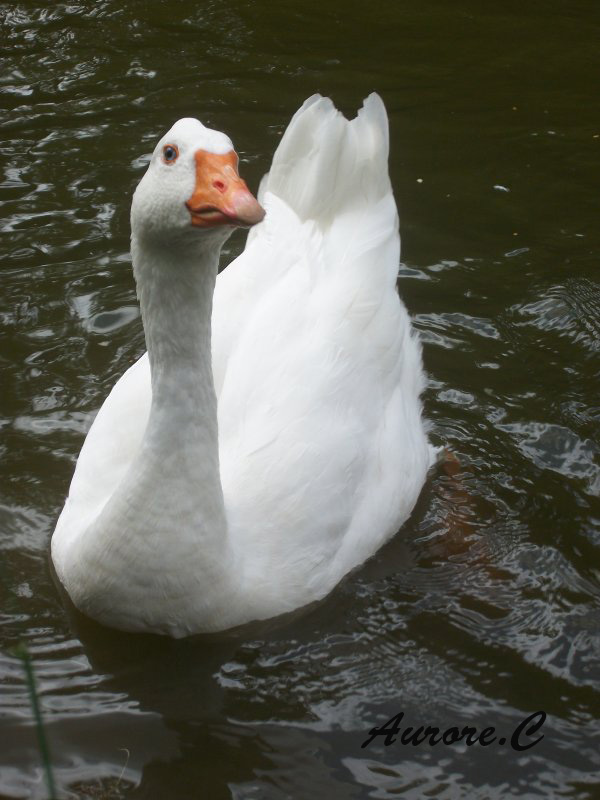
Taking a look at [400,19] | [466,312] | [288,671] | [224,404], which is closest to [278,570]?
[288,671]

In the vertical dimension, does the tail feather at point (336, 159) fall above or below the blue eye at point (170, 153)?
below

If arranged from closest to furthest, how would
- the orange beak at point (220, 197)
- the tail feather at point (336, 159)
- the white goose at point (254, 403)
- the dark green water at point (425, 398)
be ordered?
the orange beak at point (220, 197) → the white goose at point (254, 403) → the dark green water at point (425, 398) → the tail feather at point (336, 159)

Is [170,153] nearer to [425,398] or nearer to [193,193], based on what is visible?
[193,193]

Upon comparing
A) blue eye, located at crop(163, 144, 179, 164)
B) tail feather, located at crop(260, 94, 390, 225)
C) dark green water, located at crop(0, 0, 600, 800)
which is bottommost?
dark green water, located at crop(0, 0, 600, 800)

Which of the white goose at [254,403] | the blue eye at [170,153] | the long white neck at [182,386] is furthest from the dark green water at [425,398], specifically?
the blue eye at [170,153]

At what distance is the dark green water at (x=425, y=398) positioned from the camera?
417cm

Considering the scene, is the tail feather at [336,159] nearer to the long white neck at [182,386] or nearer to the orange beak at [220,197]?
the long white neck at [182,386]

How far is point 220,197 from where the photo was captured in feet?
11.6

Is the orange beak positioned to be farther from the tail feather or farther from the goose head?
the tail feather

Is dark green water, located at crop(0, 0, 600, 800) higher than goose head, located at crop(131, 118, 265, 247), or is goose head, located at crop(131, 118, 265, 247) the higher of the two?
goose head, located at crop(131, 118, 265, 247)

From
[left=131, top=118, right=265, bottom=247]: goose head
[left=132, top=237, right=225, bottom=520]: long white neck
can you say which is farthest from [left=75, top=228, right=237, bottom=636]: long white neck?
[left=131, top=118, right=265, bottom=247]: goose head

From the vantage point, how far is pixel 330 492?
4703 millimetres

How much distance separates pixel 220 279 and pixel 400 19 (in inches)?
217

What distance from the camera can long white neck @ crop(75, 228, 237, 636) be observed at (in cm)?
421
